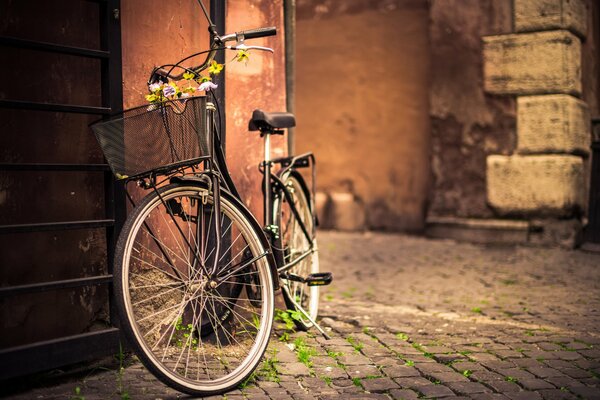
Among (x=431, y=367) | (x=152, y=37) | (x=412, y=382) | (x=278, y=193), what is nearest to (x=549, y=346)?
(x=431, y=367)

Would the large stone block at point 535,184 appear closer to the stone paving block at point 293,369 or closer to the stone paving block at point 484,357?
the stone paving block at point 484,357

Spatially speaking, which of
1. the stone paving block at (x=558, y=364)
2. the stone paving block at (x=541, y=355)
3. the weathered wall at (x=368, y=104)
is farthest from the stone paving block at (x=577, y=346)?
the weathered wall at (x=368, y=104)

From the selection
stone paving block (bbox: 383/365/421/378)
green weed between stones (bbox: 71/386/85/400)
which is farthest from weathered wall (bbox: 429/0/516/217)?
Result: green weed between stones (bbox: 71/386/85/400)

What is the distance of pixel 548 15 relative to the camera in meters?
7.55

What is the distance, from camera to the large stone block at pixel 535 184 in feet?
24.8

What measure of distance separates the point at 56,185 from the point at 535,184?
5.60m

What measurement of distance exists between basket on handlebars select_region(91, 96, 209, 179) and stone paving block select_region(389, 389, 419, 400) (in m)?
1.36

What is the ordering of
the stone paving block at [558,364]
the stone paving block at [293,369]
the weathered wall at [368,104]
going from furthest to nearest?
1. the weathered wall at [368,104]
2. the stone paving block at [558,364]
3. the stone paving block at [293,369]

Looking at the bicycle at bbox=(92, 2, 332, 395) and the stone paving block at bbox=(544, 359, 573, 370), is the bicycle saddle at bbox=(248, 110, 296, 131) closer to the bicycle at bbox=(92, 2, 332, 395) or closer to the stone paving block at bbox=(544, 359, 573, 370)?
Answer: the bicycle at bbox=(92, 2, 332, 395)

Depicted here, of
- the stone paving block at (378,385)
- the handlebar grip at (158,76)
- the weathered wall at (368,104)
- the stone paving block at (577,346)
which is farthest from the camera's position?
the weathered wall at (368,104)

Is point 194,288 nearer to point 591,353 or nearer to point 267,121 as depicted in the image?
point 267,121

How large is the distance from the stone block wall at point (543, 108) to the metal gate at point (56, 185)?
5.32 metres

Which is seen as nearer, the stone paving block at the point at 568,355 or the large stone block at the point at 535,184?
the stone paving block at the point at 568,355

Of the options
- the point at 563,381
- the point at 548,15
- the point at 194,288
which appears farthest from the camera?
the point at 548,15
